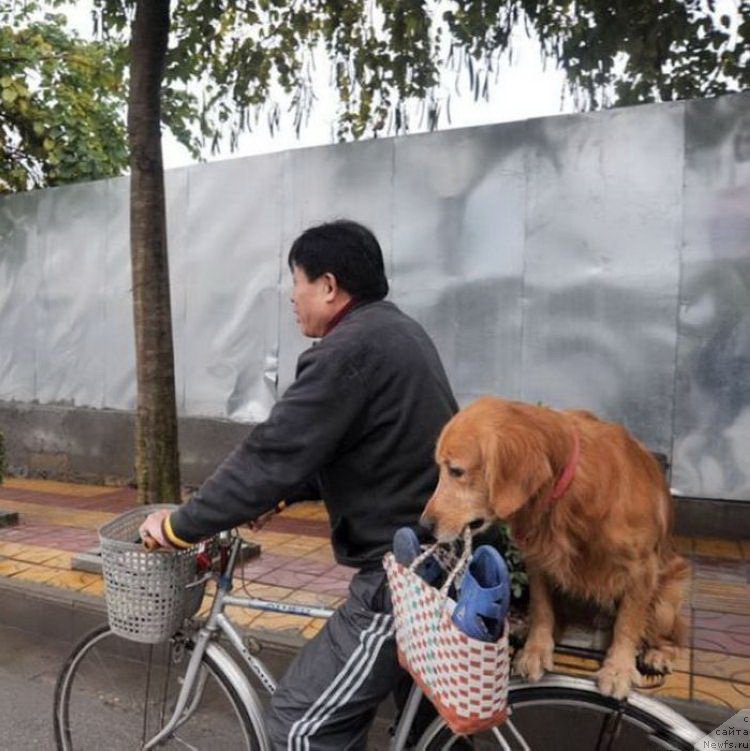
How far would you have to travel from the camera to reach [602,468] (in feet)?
6.30

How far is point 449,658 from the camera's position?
1.57 meters

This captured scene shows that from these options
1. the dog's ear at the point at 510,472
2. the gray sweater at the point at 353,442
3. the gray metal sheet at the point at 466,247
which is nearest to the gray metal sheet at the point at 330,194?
the gray metal sheet at the point at 466,247

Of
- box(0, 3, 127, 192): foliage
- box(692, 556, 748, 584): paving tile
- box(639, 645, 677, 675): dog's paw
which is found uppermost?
box(0, 3, 127, 192): foliage

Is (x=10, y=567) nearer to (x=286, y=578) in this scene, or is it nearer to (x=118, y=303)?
(x=286, y=578)

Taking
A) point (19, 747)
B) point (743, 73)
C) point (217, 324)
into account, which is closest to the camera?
point (19, 747)

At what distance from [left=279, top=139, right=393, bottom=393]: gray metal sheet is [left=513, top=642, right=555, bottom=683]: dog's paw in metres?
4.57

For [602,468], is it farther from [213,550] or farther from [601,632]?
[213,550]

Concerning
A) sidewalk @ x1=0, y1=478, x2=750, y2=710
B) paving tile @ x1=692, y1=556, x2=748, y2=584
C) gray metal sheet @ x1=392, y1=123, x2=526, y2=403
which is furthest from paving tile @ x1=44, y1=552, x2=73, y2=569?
paving tile @ x1=692, y1=556, x2=748, y2=584

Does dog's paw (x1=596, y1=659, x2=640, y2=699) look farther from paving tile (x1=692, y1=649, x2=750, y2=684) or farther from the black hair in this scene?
paving tile (x1=692, y1=649, x2=750, y2=684)

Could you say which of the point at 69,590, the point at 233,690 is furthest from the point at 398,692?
the point at 69,590

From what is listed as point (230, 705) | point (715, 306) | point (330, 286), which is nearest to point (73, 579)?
point (230, 705)

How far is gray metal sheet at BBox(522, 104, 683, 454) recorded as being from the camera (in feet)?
17.3

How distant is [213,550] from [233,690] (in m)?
0.42

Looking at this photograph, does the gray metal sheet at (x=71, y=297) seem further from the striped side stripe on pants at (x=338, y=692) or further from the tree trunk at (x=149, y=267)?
the striped side stripe on pants at (x=338, y=692)
